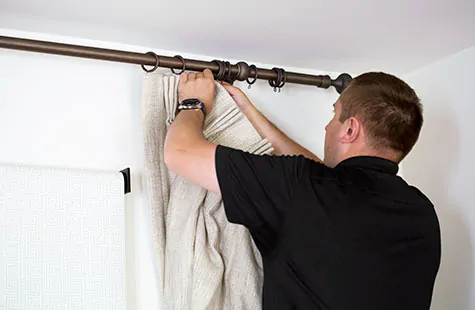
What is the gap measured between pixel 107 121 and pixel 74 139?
0.31 ft

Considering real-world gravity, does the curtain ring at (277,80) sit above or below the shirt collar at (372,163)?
above

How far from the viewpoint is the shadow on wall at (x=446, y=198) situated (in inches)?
56.0

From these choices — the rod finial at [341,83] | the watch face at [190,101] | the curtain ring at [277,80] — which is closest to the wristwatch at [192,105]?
the watch face at [190,101]

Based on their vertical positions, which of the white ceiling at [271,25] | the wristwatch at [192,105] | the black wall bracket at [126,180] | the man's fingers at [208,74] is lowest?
the black wall bracket at [126,180]

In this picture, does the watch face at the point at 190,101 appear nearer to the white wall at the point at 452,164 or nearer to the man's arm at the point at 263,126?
the man's arm at the point at 263,126

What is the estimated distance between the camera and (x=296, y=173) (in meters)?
1.04

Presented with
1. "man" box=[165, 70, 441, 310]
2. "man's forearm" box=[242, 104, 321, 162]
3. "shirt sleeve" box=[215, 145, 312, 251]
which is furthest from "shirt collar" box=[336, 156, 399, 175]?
"man's forearm" box=[242, 104, 321, 162]

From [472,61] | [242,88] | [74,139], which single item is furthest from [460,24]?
[74,139]

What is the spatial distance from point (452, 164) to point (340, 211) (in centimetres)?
61

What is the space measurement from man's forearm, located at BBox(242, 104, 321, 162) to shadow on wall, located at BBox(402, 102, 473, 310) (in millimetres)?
441

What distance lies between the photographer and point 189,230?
3.91ft

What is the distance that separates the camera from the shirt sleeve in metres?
1.02

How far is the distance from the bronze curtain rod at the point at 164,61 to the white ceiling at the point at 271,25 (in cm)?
7

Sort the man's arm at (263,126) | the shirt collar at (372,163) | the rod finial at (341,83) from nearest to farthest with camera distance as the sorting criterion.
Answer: the shirt collar at (372,163)
the man's arm at (263,126)
the rod finial at (341,83)
